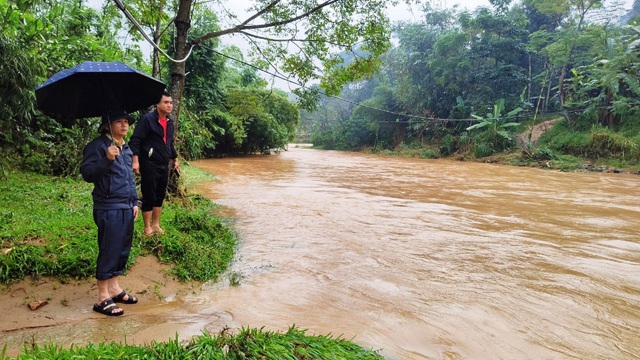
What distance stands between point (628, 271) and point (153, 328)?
14.8 ft

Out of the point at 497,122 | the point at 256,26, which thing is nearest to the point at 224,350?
the point at 256,26

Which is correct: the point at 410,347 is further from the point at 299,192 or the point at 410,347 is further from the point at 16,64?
the point at 299,192

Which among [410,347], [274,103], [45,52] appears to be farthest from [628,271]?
[274,103]

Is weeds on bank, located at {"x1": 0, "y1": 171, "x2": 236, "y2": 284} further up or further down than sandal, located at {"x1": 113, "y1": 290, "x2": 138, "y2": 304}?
further up

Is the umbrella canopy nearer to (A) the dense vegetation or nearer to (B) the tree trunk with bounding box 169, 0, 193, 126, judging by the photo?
(B) the tree trunk with bounding box 169, 0, 193, 126

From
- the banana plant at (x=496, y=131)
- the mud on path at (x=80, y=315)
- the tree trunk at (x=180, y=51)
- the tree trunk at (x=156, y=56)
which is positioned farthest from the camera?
the banana plant at (x=496, y=131)

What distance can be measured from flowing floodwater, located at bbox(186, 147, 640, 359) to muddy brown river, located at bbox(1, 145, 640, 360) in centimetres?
2

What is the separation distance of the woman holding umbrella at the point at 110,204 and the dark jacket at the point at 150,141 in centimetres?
121

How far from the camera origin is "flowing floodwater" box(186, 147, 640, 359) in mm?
2713

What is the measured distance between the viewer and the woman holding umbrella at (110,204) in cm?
258

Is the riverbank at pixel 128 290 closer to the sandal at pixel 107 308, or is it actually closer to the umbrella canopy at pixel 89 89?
the sandal at pixel 107 308

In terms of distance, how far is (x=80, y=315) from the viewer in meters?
2.63

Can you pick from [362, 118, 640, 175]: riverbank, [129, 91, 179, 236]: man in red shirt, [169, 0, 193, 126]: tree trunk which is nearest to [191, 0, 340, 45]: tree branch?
[169, 0, 193, 126]: tree trunk

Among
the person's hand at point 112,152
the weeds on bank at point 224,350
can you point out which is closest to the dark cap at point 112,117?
the person's hand at point 112,152
